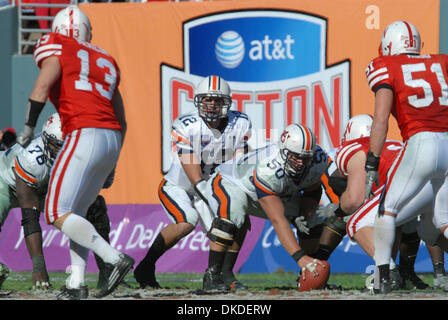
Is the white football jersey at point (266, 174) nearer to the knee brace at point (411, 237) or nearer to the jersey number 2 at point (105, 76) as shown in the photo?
the knee brace at point (411, 237)

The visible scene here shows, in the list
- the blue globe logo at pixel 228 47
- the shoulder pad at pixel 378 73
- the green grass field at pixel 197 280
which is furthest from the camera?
the blue globe logo at pixel 228 47

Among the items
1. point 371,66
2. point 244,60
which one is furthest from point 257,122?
point 371,66

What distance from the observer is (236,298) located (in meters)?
4.56

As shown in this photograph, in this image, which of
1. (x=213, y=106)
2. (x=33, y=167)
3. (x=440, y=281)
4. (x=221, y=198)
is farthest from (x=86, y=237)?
(x=440, y=281)

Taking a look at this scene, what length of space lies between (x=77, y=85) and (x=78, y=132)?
0.29 metres

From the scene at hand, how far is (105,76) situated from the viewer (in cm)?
482

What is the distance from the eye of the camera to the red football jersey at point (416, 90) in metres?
4.65

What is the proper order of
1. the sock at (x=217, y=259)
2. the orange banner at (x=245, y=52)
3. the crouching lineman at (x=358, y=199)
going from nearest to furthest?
the crouching lineman at (x=358, y=199) < the sock at (x=217, y=259) < the orange banner at (x=245, y=52)

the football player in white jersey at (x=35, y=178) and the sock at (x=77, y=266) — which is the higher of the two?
the football player in white jersey at (x=35, y=178)

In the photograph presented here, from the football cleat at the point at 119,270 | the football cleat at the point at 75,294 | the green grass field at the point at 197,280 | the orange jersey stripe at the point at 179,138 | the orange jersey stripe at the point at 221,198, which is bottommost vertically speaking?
the green grass field at the point at 197,280

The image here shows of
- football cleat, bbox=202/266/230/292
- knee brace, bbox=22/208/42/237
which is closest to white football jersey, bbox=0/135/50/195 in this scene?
knee brace, bbox=22/208/42/237

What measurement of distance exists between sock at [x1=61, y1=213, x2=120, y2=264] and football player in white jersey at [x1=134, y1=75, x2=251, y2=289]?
1470 mm

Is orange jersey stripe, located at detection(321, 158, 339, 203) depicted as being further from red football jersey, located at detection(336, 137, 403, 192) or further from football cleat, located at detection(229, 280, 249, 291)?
football cleat, located at detection(229, 280, 249, 291)

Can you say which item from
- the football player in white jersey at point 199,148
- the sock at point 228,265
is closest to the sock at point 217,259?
the sock at point 228,265
